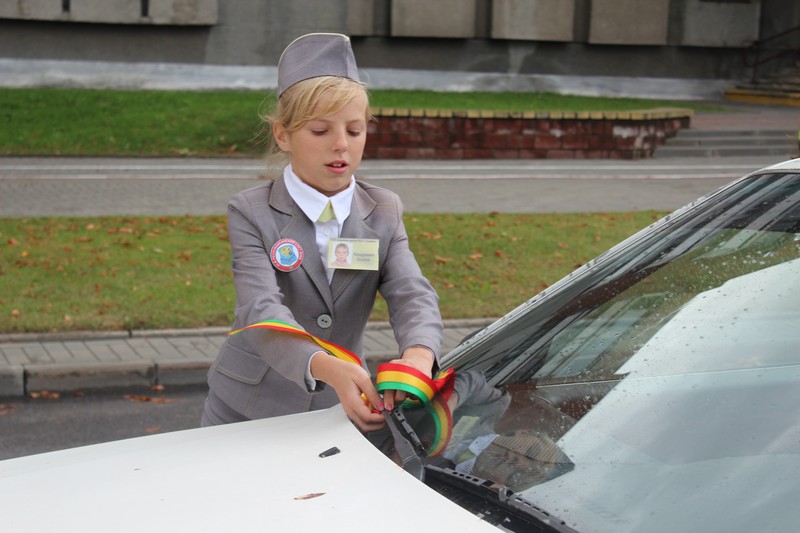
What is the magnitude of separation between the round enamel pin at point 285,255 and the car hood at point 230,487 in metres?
0.46

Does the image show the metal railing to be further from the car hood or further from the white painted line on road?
the car hood

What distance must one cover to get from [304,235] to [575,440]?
3.28ft

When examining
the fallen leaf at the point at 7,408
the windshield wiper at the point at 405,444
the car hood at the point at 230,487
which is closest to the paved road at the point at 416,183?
the fallen leaf at the point at 7,408

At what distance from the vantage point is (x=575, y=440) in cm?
206

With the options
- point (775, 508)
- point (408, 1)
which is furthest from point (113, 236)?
point (408, 1)

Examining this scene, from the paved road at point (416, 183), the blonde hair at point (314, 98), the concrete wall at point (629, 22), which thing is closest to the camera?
the blonde hair at point (314, 98)

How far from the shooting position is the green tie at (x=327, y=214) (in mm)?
2770

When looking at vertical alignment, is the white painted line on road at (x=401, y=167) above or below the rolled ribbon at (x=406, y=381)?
below

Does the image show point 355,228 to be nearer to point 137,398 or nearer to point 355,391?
point 355,391

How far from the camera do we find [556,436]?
2104mm

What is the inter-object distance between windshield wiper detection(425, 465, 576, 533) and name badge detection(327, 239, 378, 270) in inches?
30.7

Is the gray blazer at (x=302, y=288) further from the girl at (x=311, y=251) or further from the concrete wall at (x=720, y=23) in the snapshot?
the concrete wall at (x=720, y=23)

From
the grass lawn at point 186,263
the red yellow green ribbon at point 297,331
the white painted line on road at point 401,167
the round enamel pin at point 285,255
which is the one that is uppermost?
the round enamel pin at point 285,255

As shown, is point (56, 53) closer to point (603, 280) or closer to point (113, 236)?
point (113, 236)
